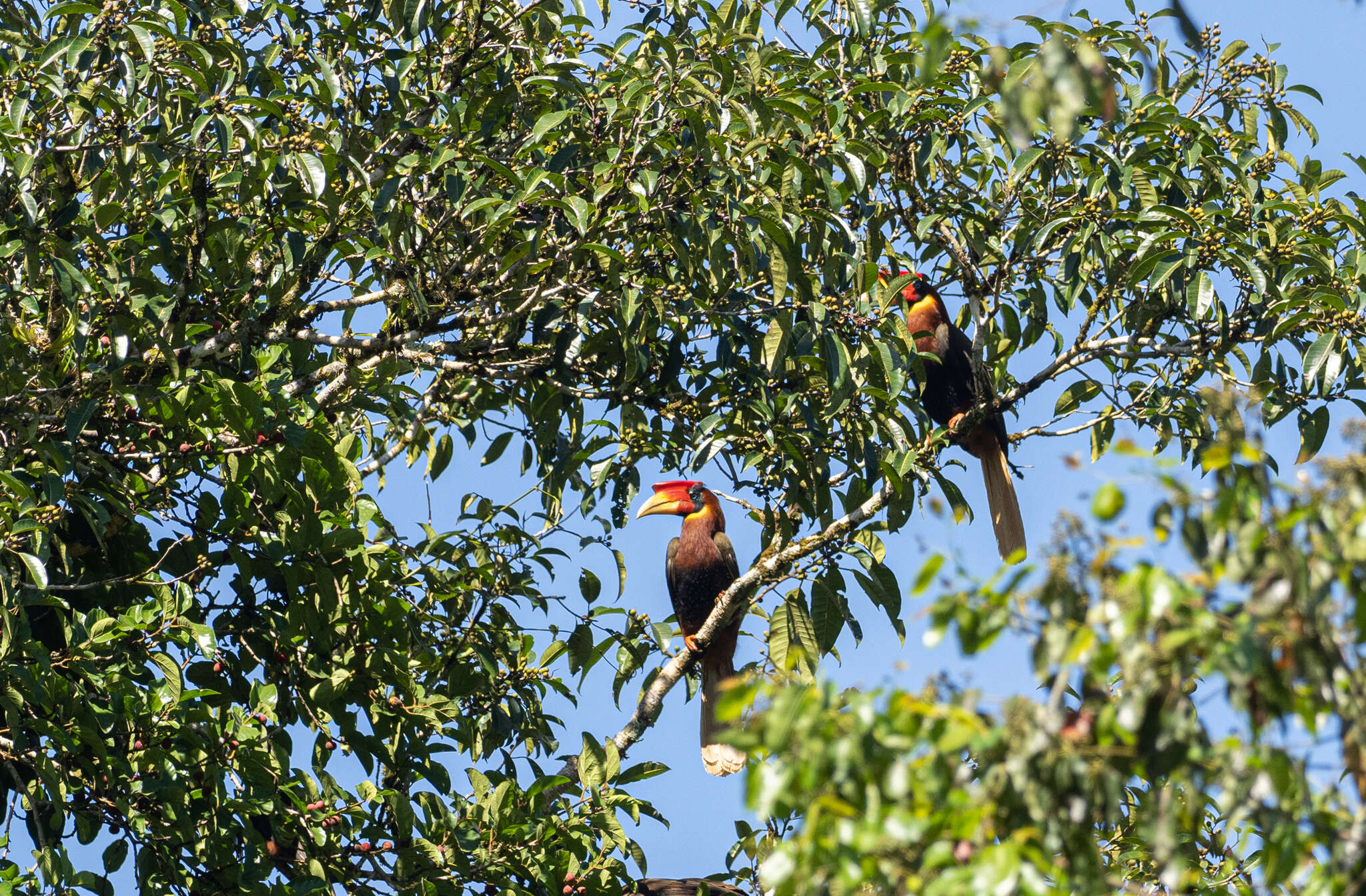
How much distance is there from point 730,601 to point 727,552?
1.80 m

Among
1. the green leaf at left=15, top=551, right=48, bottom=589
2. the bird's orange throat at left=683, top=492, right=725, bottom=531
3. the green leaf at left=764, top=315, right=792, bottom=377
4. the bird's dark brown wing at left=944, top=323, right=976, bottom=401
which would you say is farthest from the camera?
the bird's orange throat at left=683, top=492, right=725, bottom=531

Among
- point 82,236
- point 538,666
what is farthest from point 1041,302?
point 82,236

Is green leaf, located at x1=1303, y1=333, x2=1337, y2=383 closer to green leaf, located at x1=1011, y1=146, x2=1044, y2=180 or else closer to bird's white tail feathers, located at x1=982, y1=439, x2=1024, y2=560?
green leaf, located at x1=1011, y1=146, x2=1044, y2=180

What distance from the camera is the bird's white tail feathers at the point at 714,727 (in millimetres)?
4938

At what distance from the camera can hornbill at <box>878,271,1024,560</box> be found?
A: 17.2ft

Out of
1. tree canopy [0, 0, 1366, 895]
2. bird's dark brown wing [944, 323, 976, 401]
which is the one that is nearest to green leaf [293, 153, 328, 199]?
tree canopy [0, 0, 1366, 895]

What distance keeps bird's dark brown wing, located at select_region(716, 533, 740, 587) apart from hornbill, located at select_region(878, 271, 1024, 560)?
1008mm

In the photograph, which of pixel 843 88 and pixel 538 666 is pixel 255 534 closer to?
pixel 538 666

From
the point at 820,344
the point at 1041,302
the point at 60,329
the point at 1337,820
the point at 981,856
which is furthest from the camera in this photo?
the point at 1041,302

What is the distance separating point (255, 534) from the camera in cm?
352

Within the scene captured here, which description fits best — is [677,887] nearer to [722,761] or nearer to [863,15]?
[722,761]

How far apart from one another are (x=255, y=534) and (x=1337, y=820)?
269cm

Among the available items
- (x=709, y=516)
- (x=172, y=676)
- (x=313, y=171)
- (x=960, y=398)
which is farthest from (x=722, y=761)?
(x=313, y=171)

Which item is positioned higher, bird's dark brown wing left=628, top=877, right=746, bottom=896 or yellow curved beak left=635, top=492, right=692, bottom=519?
yellow curved beak left=635, top=492, right=692, bottom=519
